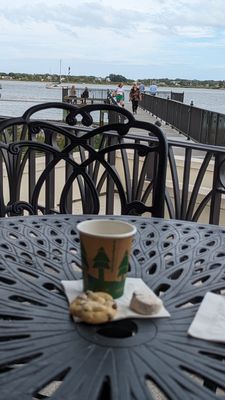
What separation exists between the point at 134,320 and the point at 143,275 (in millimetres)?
275

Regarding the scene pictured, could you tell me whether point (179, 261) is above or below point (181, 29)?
below

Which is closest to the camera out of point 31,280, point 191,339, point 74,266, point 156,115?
point 191,339

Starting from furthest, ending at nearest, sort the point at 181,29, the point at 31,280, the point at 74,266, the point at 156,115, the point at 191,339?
the point at 156,115 < the point at 181,29 < the point at 74,266 < the point at 31,280 < the point at 191,339

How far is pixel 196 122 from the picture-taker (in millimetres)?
11758

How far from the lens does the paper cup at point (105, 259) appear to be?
3.09ft

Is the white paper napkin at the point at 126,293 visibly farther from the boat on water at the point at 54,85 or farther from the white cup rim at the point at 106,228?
the boat on water at the point at 54,85

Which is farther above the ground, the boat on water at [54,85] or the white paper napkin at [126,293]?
the boat on water at [54,85]

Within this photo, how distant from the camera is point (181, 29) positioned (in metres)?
14.5

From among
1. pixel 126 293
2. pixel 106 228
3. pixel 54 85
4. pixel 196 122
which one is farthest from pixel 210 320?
pixel 54 85

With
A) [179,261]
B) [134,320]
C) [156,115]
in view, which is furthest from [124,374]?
[156,115]

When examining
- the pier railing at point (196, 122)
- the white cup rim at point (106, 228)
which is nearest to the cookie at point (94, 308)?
the white cup rim at point (106, 228)

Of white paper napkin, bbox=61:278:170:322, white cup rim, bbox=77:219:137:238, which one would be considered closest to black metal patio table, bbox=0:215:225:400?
white paper napkin, bbox=61:278:170:322

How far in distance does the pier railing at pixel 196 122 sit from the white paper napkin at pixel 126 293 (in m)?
8.07

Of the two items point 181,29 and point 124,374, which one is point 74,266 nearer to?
point 124,374
